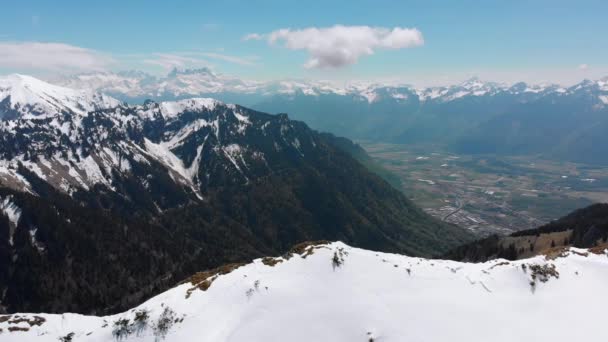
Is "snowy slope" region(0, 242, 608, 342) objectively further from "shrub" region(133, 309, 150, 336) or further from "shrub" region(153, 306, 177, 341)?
"shrub" region(133, 309, 150, 336)

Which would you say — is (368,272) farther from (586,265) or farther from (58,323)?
(58,323)

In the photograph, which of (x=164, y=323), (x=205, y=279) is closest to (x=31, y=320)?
(x=164, y=323)

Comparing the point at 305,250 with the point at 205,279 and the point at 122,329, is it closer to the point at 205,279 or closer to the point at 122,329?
the point at 205,279

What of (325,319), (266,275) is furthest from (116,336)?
(325,319)

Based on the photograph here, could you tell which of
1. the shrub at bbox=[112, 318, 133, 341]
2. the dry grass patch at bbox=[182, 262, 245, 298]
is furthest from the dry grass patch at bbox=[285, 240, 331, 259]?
the shrub at bbox=[112, 318, 133, 341]

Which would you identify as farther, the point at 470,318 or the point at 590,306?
the point at 590,306

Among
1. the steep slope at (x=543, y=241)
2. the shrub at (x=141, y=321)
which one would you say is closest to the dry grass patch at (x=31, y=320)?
the shrub at (x=141, y=321)

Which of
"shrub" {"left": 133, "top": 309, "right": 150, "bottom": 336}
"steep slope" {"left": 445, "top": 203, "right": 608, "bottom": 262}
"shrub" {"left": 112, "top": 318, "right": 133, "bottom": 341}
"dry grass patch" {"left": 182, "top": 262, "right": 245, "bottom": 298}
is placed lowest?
"steep slope" {"left": 445, "top": 203, "right": 608, "bottom": 262}
